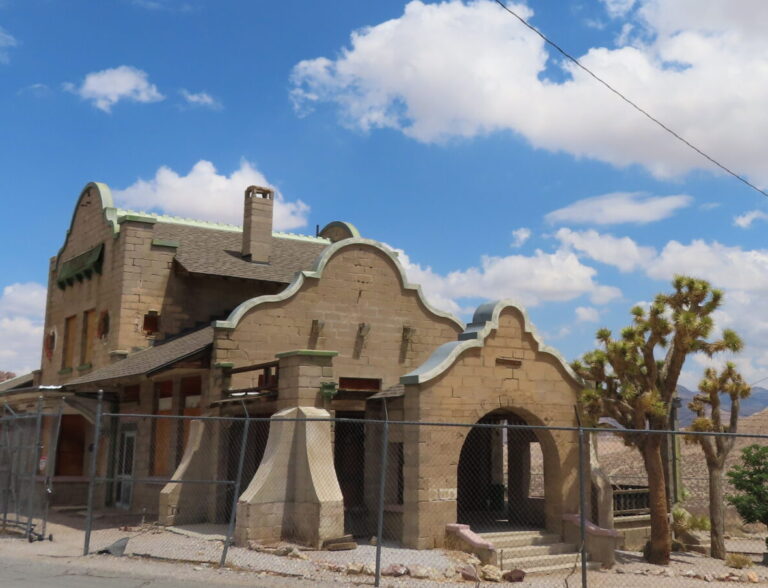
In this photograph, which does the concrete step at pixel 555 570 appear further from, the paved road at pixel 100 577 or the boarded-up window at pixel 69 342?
the boarded-up window at pixel 69 342

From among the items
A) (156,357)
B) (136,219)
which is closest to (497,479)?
(156,357)

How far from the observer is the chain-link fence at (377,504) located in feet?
45.9

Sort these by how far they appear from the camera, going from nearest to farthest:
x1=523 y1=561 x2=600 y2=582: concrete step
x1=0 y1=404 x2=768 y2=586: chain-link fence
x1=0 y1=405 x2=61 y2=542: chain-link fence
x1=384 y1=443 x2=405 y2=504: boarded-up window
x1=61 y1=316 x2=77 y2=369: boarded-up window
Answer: x1=0 y1=404 x2=768 y2=586: chain-link fence < x1=523 y1=561 x2=600 y2=582: concrete step < x1=0 y1=405 x2=61 y2=542: chain-link fence < x1=384 y1=443 x2=405 y2=504: boarded-up window < x1=61 y1=316 x2=77 y2=369: boarded-up window

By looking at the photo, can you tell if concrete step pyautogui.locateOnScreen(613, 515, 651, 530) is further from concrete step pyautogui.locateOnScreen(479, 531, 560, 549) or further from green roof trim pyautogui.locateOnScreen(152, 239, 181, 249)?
green roof trim pyautogui.locateOnScreen(152, 239, 181, 249)

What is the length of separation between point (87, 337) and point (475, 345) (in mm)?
15246

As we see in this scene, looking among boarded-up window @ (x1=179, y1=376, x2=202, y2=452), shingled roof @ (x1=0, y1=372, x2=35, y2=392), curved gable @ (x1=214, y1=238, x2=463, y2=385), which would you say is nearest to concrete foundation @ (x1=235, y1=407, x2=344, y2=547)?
curved gable @ (x1=214, y1=238, x2=463, y2=385)

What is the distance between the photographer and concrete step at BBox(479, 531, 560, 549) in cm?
1655

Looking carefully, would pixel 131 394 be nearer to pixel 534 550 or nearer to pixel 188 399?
pixel 188 399

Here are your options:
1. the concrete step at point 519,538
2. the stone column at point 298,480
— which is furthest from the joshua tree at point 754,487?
the stone column at point 298,480

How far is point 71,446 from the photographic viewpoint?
89.9 feet

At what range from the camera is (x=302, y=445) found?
53.1ft

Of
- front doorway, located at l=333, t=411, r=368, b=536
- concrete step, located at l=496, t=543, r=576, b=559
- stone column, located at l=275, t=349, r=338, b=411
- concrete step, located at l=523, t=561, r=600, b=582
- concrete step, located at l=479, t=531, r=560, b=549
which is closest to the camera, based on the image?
concrete step, located at l=523, t=561, r=600, b=582

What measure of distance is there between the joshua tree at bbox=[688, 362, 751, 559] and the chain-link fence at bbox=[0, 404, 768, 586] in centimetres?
6

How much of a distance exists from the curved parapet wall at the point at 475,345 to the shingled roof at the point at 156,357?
5789 mm
